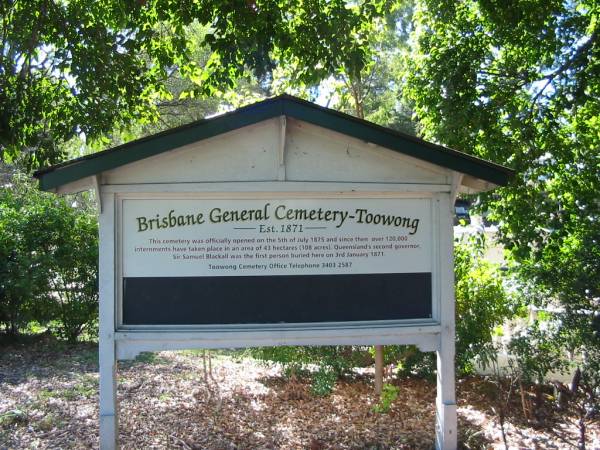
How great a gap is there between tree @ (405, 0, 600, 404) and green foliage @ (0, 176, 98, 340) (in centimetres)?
551

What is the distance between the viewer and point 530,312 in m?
7.02

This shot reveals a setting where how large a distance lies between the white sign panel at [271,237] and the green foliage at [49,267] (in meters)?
4.50

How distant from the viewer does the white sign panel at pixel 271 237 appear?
4410 mm

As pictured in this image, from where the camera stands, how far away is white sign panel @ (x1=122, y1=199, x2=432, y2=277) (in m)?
4.41

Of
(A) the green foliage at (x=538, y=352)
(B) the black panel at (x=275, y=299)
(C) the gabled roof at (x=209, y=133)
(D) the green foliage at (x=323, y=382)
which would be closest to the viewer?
(C) the gabled roof at (x=209, y=133)

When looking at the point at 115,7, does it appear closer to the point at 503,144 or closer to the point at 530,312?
the point at 503,144

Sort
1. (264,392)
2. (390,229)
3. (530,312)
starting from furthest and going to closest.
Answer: (530,312), (264,392), (390,229)

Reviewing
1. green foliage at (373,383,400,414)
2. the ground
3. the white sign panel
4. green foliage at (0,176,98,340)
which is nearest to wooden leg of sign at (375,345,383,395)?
the ground

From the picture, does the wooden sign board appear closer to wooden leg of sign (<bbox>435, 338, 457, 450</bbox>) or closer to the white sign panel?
the white sign panel

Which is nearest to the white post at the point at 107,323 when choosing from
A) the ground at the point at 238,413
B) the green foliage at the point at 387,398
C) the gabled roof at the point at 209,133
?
the gabled roof at the point at 209,133

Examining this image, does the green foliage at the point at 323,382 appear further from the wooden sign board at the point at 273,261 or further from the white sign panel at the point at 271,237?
the white sign panel at the point at 271,237

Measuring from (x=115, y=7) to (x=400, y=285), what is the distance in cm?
528

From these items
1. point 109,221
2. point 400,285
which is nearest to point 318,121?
point 400,285

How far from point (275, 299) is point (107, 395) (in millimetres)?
1517
